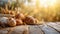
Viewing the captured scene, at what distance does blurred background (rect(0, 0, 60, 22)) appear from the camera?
7.26ft

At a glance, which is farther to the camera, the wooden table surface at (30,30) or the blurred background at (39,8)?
the blurred background at (39,8)

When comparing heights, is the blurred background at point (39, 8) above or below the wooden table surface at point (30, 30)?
above

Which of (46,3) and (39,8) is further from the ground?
(46,3)

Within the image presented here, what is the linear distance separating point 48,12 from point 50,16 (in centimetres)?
10

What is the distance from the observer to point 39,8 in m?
2.31

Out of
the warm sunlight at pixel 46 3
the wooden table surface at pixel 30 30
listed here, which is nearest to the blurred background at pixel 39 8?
the warm sunlight at pixel 46 3

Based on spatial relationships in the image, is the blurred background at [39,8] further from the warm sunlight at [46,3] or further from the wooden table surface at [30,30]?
the wooden table surface at [30,30]

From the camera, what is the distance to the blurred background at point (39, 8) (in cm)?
221

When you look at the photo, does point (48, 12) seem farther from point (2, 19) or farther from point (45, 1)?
point (2, 19)

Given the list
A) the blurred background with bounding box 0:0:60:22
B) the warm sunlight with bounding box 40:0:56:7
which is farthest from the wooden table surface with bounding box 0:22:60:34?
the warm sunlight with bounding box 40:0:56:7

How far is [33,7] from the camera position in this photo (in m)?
2.29

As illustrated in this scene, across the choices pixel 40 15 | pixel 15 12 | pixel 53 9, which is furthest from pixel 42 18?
pixel 15 12

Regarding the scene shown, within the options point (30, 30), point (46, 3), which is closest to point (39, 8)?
point (46, 3)

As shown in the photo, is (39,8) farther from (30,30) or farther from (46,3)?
(30,30)
